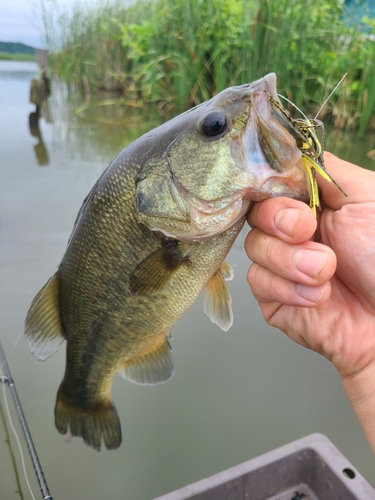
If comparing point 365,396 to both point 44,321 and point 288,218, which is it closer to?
point 288,218

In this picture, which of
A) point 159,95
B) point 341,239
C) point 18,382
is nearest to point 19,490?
point 18,382

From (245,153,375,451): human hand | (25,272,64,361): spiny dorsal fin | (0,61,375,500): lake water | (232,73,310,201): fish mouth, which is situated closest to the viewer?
(232,73,310,201): fish mouth

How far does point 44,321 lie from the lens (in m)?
1.58

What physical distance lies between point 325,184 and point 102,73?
1093 centimetres

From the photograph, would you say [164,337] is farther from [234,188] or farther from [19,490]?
[19,490]

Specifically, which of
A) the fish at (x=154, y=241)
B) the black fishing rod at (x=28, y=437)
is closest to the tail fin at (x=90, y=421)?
the fish at (x=154, y=241)

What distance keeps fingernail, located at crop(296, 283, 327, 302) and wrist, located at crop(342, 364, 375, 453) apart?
0.42 meters

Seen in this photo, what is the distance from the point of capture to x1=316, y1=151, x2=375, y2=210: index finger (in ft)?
4.20

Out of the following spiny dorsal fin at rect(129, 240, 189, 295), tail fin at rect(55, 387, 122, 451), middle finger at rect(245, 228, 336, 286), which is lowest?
tail fin at rect(55, 387, 122, 451)

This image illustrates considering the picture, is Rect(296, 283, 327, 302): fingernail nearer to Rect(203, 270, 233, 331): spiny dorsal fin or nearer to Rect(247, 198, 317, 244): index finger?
Rect(247, 198, 317, 244): index finger

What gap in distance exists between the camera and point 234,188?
44.8 inches

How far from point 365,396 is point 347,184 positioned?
2.37 ft

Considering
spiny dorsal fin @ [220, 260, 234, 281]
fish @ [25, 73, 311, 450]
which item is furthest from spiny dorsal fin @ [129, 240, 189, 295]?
spiny dorsal fin @ [220, 260, 234, 281]

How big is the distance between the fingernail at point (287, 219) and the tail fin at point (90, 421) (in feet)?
3.69
